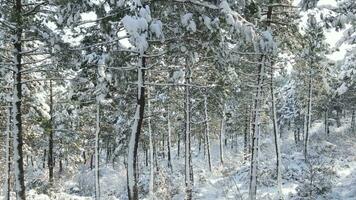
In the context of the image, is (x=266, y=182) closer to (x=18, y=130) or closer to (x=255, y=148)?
(x=255, y=148)

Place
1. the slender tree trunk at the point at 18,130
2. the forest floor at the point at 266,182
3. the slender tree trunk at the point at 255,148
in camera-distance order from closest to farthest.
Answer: the slender tree trunk at the point at 18,130 → the slender tree trunk at the point at 255,148 → the forest floor at the point at 266,182

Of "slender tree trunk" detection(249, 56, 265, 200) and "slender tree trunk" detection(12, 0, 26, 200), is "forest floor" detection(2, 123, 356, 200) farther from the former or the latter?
"slender tree trunk" detection(12, 0, 26, 200)

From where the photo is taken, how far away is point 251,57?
73.6ft

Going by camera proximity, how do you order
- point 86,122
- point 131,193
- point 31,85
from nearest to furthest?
point 131,193 < point 31,85 < point 86,122

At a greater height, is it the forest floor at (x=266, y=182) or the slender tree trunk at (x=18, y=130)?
the slender tree trunk at (x=18, y=130)

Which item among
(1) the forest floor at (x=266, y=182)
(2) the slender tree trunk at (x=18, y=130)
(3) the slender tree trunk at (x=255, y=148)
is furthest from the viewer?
(1) the forest floor at (x=266, y=182)

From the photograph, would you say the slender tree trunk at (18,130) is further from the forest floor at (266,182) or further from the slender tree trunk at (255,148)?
the slender tree trunk at (255,148)

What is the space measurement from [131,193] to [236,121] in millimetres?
38454

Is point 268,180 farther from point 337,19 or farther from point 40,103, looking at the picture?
point 337,19

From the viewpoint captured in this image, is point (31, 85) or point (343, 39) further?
point (31, 85)

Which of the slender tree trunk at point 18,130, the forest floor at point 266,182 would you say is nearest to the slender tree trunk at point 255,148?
the forest floor at point 266,182

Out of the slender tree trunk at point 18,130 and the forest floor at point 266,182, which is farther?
the forest floor at point 266,182

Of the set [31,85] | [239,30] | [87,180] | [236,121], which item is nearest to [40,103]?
[31,85]

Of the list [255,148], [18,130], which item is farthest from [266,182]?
[18,130]
